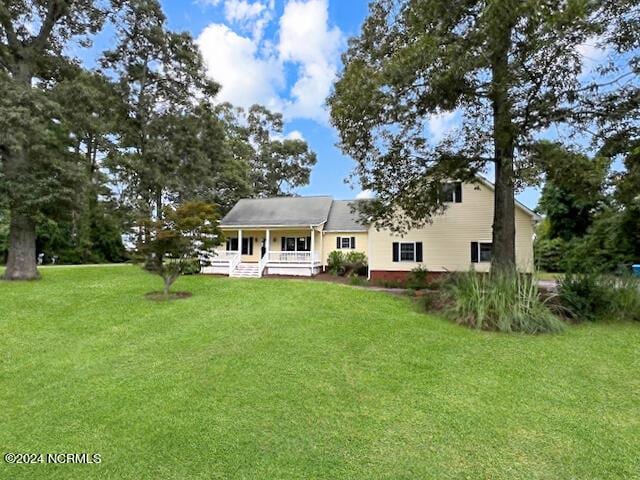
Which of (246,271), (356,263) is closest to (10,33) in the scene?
(246,271)

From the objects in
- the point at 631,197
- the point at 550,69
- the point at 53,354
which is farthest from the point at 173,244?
the point at 631,197

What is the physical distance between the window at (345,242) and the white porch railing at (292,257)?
1928 millimetres

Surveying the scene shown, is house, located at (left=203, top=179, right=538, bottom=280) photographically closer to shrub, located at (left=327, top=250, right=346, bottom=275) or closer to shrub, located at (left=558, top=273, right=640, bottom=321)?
shrub, located at (left=327, top=250, right=346, bottom=275)

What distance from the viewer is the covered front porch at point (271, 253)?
1988cm

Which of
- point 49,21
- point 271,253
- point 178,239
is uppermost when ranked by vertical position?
point 49,21

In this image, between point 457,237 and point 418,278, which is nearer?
point 418,278

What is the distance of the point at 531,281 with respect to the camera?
29.0 feet

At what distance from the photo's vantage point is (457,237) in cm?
1731

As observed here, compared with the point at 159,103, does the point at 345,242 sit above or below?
below

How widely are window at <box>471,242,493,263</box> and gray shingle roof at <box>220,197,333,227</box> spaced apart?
332 inches

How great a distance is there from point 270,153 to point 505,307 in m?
31.8

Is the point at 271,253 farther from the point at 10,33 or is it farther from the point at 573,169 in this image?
the point at 573,169

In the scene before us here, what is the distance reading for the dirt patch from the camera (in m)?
10.3

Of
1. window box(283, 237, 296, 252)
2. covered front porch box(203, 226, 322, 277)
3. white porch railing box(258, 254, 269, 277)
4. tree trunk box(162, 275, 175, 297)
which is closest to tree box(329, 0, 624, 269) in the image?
tree trunk box(162, 275, 175, 297)
